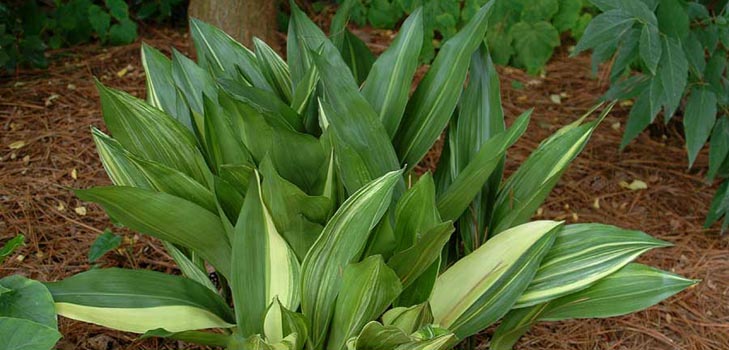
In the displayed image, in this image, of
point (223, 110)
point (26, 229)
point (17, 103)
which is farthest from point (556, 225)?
point (17, 103)

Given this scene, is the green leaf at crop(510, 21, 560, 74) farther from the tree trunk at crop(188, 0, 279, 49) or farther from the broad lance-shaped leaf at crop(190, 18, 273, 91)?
the broad lance-shaped leaf at crop(190, 18, 273, 91)

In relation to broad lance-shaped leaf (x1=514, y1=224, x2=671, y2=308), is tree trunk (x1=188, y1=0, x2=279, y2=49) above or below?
above

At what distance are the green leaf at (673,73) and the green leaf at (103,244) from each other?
4.91 ft

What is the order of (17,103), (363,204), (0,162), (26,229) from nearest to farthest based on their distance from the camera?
(363,204), (26,229), (0,162), (17,103)

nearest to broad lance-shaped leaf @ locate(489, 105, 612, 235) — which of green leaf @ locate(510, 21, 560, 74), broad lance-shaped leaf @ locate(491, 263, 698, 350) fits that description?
broad lance-shaped leaf @ locate(491, 263, 698, 350)

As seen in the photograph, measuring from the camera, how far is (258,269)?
1592 mm

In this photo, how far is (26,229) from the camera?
2.49 m

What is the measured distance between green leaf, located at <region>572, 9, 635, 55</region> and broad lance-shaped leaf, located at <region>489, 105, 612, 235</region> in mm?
372

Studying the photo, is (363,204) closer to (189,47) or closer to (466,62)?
(466,62)

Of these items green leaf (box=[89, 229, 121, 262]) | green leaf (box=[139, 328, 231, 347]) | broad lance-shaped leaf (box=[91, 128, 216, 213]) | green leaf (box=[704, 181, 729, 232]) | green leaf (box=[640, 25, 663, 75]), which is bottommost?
green leaf (box=[704, 181, 729, 232])

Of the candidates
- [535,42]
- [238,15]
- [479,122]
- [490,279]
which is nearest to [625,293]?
[490,279]

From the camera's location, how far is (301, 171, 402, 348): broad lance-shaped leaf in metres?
1.54

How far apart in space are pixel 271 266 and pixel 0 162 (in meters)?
1.58

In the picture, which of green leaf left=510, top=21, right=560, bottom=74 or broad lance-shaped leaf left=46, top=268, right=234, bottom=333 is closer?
broad lance-shaped leaf left=46, top=268, right=234, bottom=333
